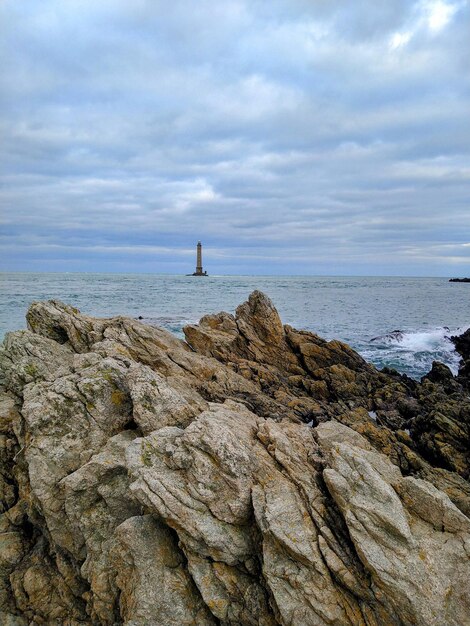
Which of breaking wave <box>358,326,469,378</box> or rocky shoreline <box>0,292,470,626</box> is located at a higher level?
rocky shoreline <box>0,292,470,626</box>

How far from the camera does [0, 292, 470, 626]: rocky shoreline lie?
22.7 ft

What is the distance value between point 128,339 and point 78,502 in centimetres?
1100

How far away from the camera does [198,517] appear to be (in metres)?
7.66

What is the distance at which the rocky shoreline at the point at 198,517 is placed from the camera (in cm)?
693

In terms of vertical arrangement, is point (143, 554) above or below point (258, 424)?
below

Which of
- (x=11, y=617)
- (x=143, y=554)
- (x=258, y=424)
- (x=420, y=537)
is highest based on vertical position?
(x=258, y=424)

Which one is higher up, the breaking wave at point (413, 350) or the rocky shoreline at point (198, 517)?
the rocky shoreline at point (198, 517)

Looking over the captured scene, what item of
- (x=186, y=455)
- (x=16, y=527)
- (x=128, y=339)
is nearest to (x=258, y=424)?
(x=186, y=455)

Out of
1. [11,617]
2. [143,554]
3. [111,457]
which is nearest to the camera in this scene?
[143,554]

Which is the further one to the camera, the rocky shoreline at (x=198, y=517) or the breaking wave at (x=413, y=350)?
the breaking wave at (x=413, y=350)

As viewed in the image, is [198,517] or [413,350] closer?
[198,517]

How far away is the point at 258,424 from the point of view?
36.8 feet

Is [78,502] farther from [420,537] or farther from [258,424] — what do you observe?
[420,537]

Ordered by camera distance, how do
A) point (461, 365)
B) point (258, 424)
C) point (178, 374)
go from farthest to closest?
point (461, 365) → point (178, 374) → point (258, 424)
